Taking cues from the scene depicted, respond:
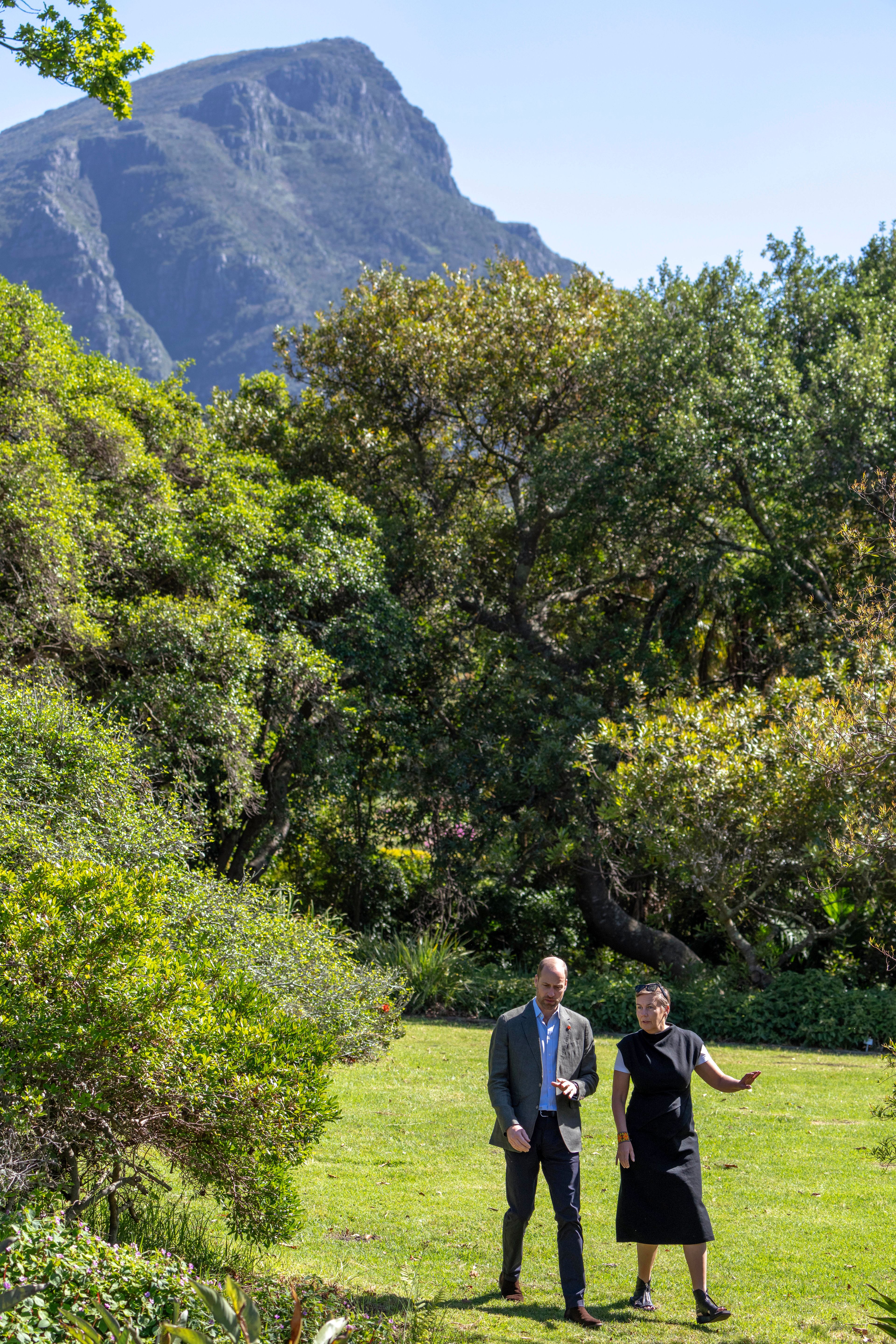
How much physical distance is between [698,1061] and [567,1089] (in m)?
0.68

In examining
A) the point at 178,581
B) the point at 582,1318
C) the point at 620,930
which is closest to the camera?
the point at 582,1318

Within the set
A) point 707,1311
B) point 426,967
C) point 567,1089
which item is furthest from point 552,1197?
point 426,967

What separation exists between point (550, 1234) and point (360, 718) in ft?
32.9

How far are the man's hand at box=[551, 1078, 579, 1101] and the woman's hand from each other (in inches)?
11.6

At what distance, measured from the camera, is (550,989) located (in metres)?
5.11

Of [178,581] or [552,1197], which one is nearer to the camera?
[552,1197]

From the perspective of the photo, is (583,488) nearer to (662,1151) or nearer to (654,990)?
(654,990)

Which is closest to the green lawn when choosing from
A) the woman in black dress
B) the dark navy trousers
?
the dark navy trousers

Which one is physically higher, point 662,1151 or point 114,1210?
point 662,1151

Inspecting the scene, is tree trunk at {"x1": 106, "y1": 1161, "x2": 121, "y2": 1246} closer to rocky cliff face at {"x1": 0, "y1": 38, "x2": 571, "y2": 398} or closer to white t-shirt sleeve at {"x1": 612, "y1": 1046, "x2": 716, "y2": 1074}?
white t-shirt sleeve at {"x1": 612, "y1": 1046, "x2": 716, "y2": 1074}

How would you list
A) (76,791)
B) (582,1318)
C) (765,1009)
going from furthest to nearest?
(765,1009) → (76,791) → (582,1318)

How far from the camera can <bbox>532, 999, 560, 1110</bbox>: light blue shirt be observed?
5066mm

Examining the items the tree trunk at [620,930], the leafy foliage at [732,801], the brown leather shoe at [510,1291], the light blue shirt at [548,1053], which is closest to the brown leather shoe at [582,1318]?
the brown leather shoe at [510,1291]

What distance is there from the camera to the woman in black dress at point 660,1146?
4855 millimetres
